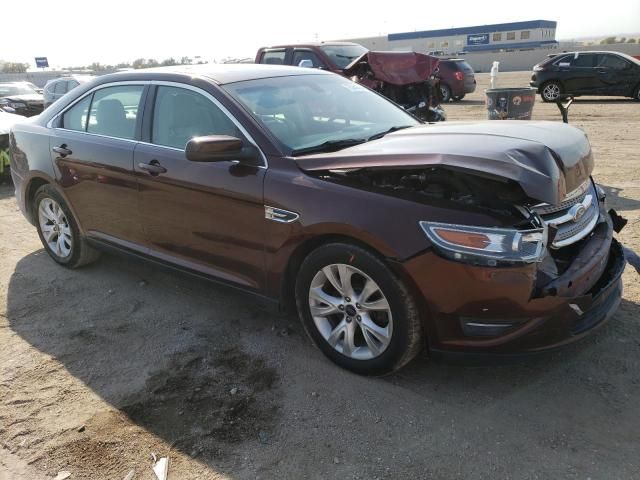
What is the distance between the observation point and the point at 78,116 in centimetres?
474

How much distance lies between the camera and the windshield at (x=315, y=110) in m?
3.60

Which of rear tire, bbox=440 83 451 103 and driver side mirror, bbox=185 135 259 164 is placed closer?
driver side mirror, bbox=185 135 259 164

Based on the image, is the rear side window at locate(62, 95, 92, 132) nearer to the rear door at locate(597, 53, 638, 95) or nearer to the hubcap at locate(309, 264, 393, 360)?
the hubcap at locate(309, 264, 393, 360)

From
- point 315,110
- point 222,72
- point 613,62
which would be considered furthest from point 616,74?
point 222,72

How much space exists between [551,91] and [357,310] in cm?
1685

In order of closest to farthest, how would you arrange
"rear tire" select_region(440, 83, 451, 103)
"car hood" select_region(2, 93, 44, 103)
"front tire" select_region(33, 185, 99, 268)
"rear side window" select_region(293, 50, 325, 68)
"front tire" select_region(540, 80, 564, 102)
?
"front tire" select_region(33, 185, 99, 268)
"rear side window" select_region(293, 50, 325, 68)
"car hood" select_region(2, 93, 44, 103)
"front tire" select_region(540, 80, 564, 102)
"rear tire" select_region(440, 83, 451, 103)

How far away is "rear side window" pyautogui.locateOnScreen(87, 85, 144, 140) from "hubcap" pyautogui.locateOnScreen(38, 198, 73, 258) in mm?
944

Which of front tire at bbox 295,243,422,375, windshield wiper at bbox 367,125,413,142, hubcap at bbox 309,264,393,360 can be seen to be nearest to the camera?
front tire at bbox 295,243,422,375

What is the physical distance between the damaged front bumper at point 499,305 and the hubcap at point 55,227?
3558 mm

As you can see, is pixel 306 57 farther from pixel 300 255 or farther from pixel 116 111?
pixel 300 255

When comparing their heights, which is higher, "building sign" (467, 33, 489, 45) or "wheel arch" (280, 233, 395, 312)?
"wheel arch" (280, 233, 395, 312)

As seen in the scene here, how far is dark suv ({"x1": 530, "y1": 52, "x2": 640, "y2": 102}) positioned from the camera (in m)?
16.2

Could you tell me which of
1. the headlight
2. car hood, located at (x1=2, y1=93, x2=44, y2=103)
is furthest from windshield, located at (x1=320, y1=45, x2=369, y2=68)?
car hood, located at (x1=2, y1=93, x2=44, y2=103)

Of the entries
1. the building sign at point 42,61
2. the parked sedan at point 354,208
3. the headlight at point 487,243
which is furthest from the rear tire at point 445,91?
the building sign at point 42,61
